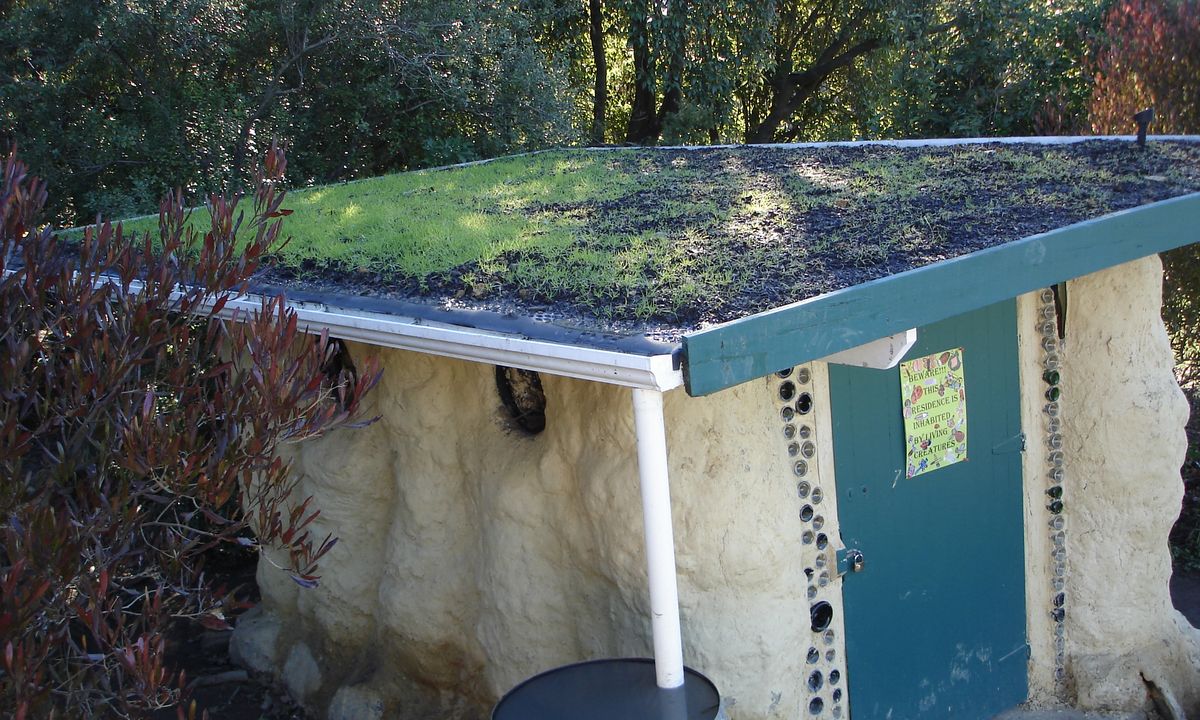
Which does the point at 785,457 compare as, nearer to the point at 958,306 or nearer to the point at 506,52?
the point at 958,306

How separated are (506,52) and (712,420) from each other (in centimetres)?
875

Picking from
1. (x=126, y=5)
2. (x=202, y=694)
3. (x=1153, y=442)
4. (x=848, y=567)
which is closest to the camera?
(x=848, y=567)

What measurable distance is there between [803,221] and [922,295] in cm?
123

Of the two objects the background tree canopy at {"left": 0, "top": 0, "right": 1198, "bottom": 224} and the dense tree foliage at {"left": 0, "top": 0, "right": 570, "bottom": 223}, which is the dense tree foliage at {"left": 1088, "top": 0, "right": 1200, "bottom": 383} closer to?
the background tree canopy at {"left": 0, "top": 0, "right": 1198, "bottom": 224}

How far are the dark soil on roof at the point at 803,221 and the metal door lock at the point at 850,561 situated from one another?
139 centimetres

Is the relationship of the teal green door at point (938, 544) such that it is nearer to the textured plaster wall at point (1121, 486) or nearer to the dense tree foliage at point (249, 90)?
the textured plaster wall at point (1121, 486)

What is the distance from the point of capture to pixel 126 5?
34.7ft

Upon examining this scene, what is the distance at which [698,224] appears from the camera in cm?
511

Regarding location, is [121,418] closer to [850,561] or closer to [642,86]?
[850,561]

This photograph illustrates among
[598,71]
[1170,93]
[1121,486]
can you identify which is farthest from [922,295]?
[598,71]

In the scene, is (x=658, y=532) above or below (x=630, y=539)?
above

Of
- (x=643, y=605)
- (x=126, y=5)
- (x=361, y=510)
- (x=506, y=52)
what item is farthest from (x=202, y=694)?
(x=506, y=52)

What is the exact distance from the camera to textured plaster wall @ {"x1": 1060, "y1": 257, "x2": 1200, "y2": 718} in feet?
18.2

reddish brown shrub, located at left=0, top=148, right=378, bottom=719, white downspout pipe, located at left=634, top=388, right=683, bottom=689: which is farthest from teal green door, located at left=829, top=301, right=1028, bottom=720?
reddish brown shrub, located at left=0, top=148, right=378, bottom=719
